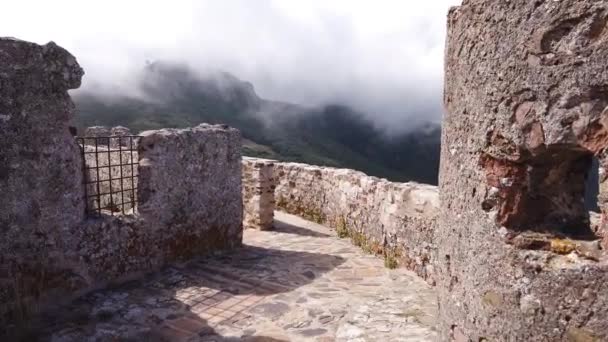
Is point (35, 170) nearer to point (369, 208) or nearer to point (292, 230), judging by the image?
point (369, 208)

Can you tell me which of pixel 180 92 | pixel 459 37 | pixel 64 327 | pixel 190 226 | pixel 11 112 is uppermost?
pixel 180 92

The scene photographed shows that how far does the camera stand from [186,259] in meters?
6.94

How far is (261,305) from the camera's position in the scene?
5.44 metres

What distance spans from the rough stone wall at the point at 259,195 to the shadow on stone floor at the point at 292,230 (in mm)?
201

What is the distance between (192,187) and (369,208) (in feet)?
8.88

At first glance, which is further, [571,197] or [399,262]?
[399,262]

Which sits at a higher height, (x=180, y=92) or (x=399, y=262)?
(x=180, y=92)

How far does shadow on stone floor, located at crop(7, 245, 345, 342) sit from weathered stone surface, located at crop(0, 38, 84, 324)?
488mm

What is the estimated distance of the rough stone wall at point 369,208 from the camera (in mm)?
6293

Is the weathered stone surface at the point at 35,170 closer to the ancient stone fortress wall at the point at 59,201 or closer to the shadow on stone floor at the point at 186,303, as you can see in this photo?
the ancient stone fortress wall at the point at 59,201

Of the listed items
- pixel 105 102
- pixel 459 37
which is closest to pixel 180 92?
pixel 105 102

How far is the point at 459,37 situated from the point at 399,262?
4467mm

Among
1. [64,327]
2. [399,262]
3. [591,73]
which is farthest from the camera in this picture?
[399,262]

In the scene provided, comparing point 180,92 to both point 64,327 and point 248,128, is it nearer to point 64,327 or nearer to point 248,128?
point 248,128
